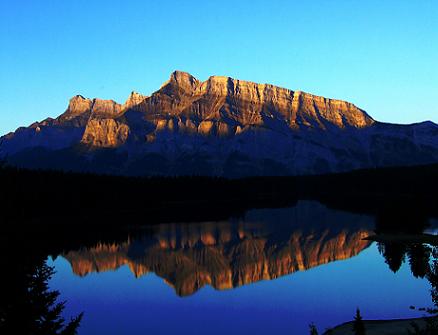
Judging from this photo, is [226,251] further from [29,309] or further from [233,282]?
[29,309]

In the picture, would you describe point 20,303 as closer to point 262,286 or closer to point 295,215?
point 262,286

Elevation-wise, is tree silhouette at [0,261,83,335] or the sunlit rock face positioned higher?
tree silhouette at [0,261,83,335]

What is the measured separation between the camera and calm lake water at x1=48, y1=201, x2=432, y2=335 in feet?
168

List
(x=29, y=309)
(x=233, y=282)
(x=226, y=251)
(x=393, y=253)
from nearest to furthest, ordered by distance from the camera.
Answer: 1. (x=29, y=309)
2. (x=233, y=282)
3. (x=393, y=253)
4. (x=226, y=251)

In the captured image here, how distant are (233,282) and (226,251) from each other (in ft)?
86.6

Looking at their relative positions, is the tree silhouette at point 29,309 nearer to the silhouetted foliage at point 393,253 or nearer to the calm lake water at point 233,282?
the calm lake water at point 233,282

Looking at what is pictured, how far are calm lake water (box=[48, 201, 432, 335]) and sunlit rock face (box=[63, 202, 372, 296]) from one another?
208 mm

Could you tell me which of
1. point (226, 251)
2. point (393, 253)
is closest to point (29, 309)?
point (393, 253)

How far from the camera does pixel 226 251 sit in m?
100

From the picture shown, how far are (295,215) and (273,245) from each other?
213ft

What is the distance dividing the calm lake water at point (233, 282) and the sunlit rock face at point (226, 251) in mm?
208

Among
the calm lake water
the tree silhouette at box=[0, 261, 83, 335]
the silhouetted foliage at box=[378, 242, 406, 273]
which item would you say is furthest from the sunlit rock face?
the tree silhouette at box=[0, 261, 83, 335]

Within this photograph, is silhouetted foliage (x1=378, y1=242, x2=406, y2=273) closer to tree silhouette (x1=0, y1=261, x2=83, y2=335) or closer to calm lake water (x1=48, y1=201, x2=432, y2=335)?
calm lake water (x1=48, y1=201, x2=432, y2=335)

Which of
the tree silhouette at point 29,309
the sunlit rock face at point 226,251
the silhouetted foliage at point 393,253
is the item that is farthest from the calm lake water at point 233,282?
the tree silhouette at point 29,309
